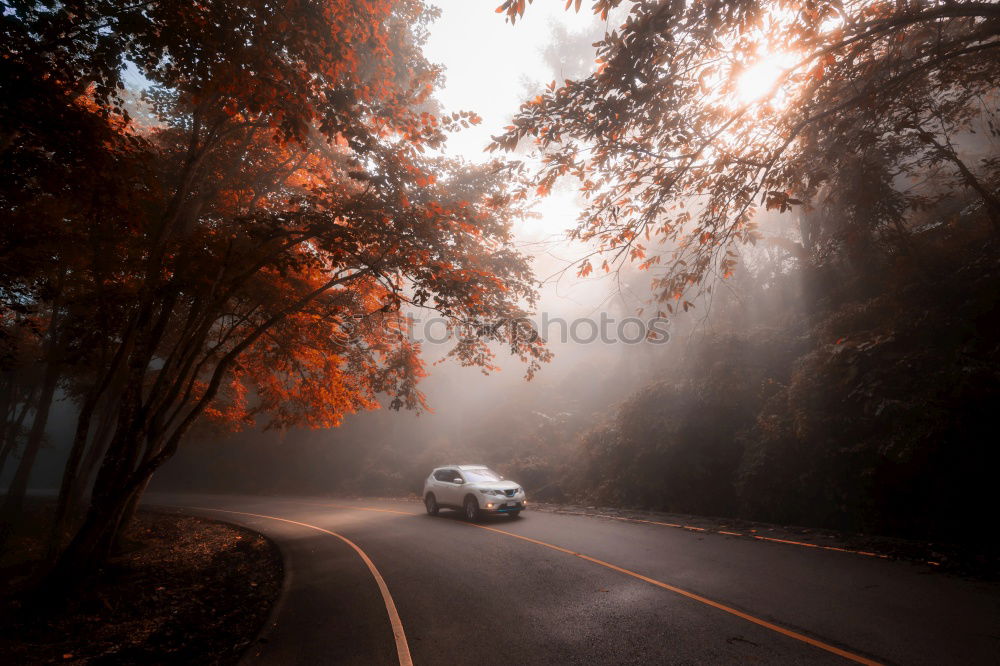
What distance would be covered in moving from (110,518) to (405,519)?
8.37m

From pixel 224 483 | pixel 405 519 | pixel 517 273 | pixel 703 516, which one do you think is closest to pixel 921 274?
pixel 703 516

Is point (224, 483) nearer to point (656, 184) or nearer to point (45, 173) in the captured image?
point (45, 173)

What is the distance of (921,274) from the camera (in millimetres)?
10688

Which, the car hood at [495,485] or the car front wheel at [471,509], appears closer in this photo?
the car front wheel at [471,509]

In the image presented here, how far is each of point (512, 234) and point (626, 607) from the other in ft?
32.4

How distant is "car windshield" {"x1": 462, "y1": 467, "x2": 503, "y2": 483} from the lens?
1396cm

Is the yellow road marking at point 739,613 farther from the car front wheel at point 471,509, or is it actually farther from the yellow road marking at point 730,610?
the car front wheel at point 471,509

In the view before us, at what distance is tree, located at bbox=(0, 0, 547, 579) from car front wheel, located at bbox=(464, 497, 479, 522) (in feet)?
12.8

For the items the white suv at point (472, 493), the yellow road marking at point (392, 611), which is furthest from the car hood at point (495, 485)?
the yellow road marking at point (392, 611)

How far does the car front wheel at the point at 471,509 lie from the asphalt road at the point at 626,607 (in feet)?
11.5

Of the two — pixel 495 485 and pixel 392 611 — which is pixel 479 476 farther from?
pixel 392 611

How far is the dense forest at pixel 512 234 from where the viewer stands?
18.8ft

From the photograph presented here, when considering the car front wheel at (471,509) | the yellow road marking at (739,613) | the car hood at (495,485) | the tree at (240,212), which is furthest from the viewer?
the car hood at (495,485)

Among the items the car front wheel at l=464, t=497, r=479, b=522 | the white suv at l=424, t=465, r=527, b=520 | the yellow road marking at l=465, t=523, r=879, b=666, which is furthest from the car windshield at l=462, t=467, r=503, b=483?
the yellow road marking at l=465, t=523, r=879, b=666
